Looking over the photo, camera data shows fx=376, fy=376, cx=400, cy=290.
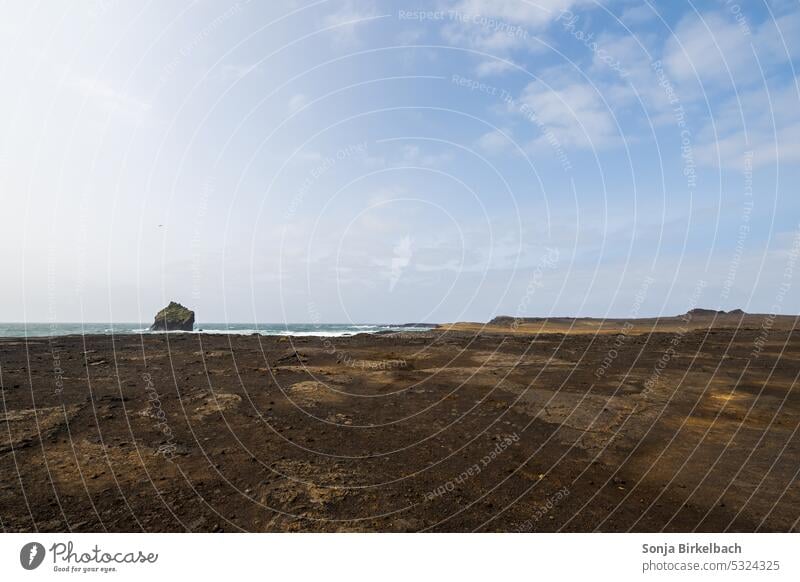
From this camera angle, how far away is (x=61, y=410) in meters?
11.9

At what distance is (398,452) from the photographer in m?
9.19

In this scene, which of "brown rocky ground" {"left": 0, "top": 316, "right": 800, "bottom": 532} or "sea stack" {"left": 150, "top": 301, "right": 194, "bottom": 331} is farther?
"sea stack" {"left": 150, "top": 301, "right": 194, "bottom": 331}

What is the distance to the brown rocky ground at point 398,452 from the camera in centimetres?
631

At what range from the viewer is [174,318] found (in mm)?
75438

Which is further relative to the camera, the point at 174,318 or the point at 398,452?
the point at 174,318

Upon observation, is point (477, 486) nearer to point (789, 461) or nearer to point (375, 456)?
point (375, 456)

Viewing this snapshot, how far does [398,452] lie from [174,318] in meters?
80.2

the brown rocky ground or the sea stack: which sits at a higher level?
the sea stack

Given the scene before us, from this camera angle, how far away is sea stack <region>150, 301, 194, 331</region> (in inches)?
2953

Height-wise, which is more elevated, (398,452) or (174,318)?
(174,318)

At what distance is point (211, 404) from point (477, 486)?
32.0 feet

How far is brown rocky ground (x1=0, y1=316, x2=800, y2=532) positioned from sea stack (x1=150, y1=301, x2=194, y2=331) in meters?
62.3
